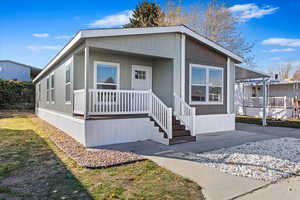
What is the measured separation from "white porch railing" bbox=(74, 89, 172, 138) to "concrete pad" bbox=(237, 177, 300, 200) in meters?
3.55

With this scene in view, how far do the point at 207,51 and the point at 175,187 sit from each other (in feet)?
24.7

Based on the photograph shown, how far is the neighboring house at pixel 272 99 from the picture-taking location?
16952mm

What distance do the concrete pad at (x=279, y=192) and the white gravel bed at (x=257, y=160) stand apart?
239 mm

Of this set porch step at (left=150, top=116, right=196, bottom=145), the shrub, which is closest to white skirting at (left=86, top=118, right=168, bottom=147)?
porch step at (left=150, top=116, right=196, bottom=145)

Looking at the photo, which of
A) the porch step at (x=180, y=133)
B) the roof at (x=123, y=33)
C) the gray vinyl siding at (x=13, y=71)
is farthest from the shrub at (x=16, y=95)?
the porch step at (x=180, y=133)

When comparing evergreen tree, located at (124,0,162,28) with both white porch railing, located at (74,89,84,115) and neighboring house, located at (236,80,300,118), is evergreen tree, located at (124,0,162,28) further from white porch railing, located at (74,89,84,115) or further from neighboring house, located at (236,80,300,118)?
white porch railing, located at (74,89,84,115)

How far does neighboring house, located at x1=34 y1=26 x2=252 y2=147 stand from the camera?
665 cm

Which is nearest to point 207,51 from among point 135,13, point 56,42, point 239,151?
point 239,151

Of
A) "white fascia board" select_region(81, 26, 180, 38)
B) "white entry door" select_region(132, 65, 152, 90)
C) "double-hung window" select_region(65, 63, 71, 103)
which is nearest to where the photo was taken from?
"white fascia board" select_region(81, 26, 180, 38)

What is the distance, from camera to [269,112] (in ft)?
58.6

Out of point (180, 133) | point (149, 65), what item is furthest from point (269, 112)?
point (180, 133)

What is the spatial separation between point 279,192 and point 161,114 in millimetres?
4327

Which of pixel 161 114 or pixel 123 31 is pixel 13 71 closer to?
pixel 123 31

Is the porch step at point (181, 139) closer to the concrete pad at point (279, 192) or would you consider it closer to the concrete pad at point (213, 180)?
the concrete pad at point (213, 180)
